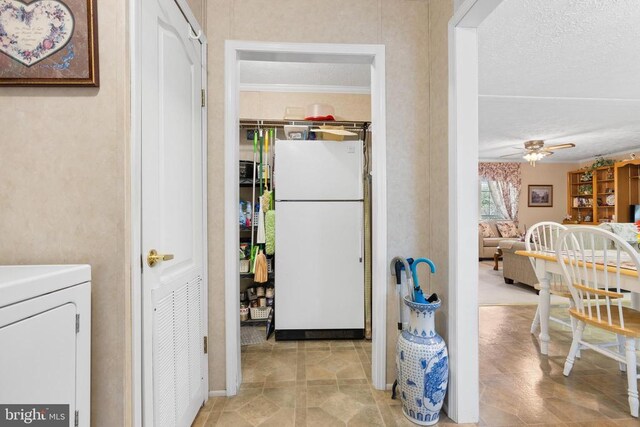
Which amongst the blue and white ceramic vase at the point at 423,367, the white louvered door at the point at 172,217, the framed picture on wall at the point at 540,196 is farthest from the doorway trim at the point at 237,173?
the framed picture on wall at the point at 540,196

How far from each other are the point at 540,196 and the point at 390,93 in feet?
26.8

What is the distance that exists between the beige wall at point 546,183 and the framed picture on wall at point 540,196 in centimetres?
Result: 8

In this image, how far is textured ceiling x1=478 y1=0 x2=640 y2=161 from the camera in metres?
2.13

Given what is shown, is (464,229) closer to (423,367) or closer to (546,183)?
(423,367)

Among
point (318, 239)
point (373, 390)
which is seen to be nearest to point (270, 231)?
point (318, 239)

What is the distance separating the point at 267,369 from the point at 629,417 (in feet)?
7.27

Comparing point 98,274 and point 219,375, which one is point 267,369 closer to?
point 219,375

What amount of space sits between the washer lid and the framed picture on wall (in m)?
9.52

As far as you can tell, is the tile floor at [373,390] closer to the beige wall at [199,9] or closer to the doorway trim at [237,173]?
the doorway trim at [237,173]

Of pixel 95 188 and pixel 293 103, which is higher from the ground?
pixel 293 103

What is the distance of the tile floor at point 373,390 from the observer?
1687 millimetres

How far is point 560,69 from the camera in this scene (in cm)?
298

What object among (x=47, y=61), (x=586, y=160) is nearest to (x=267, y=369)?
(x=47, y=61)

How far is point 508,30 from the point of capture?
2.33 metres
